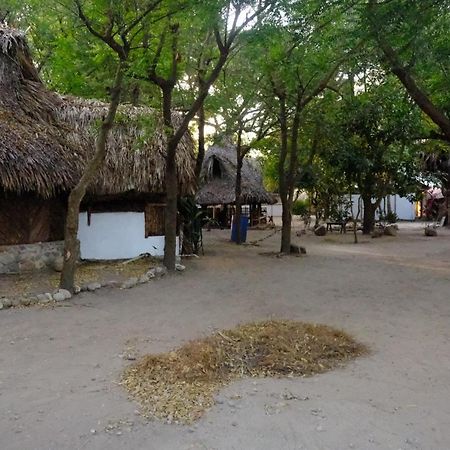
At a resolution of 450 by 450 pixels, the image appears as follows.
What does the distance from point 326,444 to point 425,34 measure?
667 centimetres

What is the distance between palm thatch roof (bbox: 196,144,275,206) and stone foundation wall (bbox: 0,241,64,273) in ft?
46.4

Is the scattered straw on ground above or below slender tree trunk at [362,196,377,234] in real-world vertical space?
below

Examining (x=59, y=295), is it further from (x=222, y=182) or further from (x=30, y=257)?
(x=222, y=182)

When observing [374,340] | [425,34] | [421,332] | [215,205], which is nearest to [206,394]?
[374,340]

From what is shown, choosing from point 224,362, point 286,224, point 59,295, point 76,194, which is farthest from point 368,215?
point 224,362

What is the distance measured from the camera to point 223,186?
2536 centimetres

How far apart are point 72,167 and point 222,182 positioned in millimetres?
15362

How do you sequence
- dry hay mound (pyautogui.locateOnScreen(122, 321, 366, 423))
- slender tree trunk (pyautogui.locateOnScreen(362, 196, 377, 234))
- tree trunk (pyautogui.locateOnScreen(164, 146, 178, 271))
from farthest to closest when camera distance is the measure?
1. slender tree trunk (pyautogui.locateOnScreen(362, 196, 377, 234))
2. tree trunk (pyautogui.locateOnScreen(164, 146, 178, 271))
3. dry hay mound (pyautogui.locateOnScreen(122, 321, 366, 423))

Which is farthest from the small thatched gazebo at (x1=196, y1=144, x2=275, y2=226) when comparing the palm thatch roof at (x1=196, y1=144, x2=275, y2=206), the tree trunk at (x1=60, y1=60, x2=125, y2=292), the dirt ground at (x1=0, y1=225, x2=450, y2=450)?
the tree trunk at (x1=60, y1=60, x2=125, y2=292)

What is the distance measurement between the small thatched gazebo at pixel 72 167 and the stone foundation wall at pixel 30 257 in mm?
177

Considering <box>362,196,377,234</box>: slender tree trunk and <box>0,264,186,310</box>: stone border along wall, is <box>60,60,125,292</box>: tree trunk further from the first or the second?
<box>362,196,377,234</box>: slender tree trunk

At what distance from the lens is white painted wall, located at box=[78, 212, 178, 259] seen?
39.2 ft

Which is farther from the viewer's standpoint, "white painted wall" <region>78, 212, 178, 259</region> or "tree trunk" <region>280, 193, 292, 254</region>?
"tree trunk" <region>280, 193, 292, 254</region>

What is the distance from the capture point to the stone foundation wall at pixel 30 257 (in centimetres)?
1008
